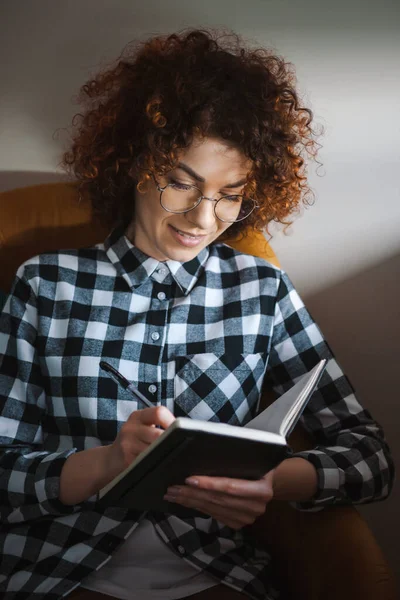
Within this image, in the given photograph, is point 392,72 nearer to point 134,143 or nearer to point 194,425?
point 134,143

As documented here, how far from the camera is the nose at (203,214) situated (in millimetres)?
1118

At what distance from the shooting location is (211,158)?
1105 mm

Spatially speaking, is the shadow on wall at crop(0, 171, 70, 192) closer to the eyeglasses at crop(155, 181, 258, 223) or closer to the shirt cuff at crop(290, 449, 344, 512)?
the eyeglasses at crop(155, 181, 258, 223)

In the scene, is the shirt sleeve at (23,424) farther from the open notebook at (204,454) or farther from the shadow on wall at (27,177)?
the shadow on wall at (27,177)

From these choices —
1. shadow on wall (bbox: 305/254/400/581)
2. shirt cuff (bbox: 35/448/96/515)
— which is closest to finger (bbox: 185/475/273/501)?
shirt cuff (bbox: 35/448/96/515)

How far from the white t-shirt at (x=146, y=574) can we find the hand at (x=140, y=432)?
229 millimetres

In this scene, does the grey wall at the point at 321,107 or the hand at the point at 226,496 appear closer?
the hand at the point at 226,496

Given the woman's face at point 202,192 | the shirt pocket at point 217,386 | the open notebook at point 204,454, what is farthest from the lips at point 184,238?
the open notebook at point 204,454

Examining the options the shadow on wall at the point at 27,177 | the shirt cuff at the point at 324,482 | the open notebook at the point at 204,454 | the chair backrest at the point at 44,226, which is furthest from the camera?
the shadow on wall at the point at 27,177

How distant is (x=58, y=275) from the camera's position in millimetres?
1239

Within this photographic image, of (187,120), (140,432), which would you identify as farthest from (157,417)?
(187,120)

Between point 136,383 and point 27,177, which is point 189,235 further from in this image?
point 27,177

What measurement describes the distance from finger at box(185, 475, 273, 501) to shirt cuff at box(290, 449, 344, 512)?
5.7 inches

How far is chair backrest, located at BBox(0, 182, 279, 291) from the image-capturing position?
1.36 m
